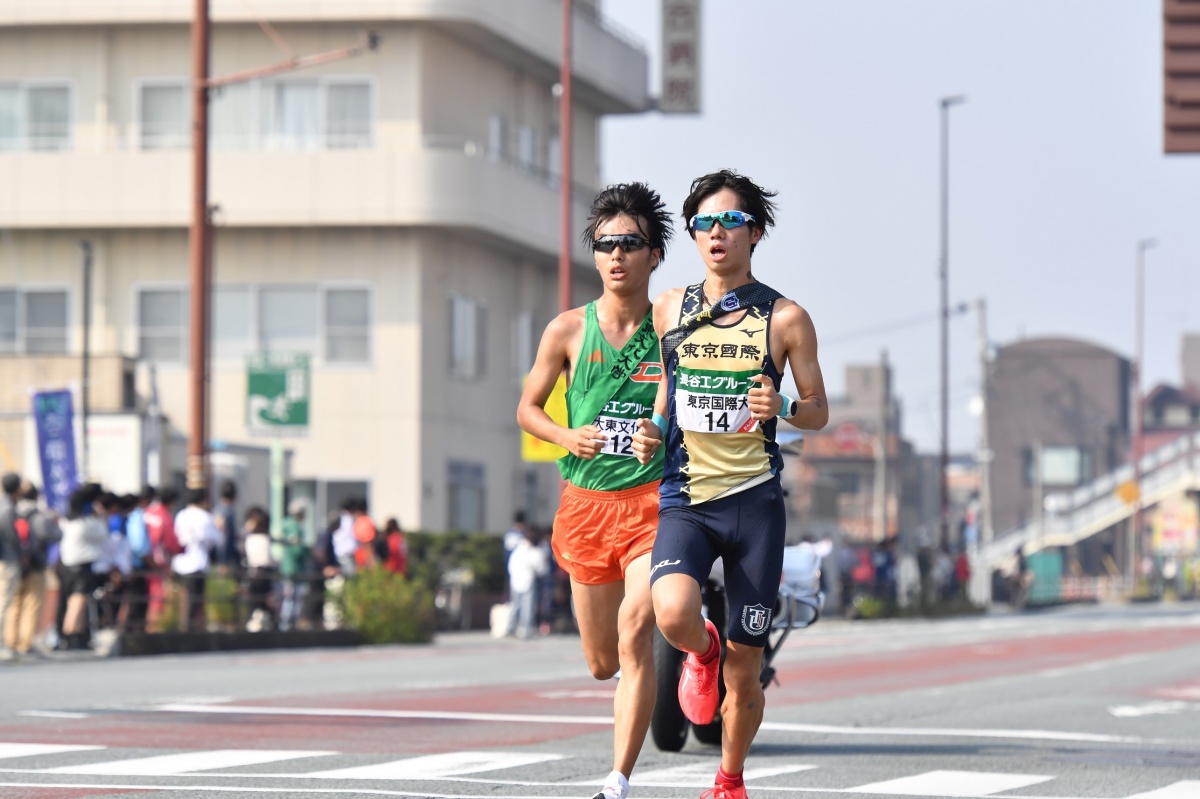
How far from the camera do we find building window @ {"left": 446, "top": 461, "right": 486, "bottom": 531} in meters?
44.2

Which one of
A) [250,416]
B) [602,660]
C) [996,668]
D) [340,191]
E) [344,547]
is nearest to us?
[602,660]

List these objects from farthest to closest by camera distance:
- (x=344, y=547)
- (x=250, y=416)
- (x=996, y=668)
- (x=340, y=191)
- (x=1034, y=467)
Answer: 1. (x=1034, y=467)
2. (x=340, y=191)
3. (x=250, y=416)
4. (x=344, y=547)
5. (x=996, y=668)

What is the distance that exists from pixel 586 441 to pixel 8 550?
14.2 metres

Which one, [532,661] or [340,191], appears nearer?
[532,661]

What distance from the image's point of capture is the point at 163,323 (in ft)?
143

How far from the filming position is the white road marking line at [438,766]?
927 centimetres

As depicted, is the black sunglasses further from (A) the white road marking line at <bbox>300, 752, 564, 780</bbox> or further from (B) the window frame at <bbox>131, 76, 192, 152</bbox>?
(B) the window frame at <bbox>131, 76, 192, 152</bbox>

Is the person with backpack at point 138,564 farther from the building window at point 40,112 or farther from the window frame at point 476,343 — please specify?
the building window at point 40,112

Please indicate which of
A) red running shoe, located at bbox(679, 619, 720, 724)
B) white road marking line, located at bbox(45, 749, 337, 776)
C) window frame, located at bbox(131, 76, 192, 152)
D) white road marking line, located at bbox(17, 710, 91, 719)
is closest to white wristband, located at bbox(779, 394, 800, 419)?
red running shoe, located at bbox(679, 619, 720, 724)

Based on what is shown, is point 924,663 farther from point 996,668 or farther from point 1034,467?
point 1034,467

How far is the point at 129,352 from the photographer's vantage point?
1705 inches

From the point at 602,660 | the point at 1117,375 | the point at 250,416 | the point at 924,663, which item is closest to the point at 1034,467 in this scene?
the point at 1117,375

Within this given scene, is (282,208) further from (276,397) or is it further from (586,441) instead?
(586,441)

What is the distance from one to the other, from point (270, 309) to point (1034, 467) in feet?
218
